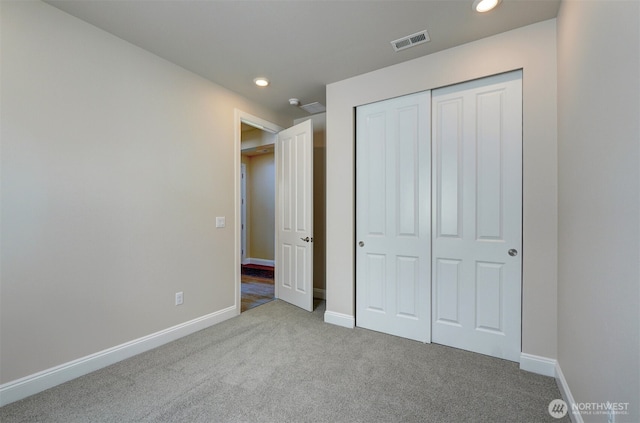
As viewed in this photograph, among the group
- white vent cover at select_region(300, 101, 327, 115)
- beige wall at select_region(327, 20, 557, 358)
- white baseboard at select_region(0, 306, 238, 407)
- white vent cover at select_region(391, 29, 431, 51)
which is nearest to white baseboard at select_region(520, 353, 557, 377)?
beige wall at select_region(327, 20, 557, 358)

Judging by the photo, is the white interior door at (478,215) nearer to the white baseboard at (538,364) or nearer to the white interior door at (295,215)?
the white baseboard at (538,364)

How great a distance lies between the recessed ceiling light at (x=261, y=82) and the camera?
9.74 feet

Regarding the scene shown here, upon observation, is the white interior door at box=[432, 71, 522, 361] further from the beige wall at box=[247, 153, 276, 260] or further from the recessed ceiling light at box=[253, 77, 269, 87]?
the beige wall at box=[247, 153, 276, 260]

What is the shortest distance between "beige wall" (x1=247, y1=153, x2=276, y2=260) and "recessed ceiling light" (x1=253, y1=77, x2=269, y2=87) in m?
3.34

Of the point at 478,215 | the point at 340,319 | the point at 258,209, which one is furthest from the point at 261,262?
the point at 478,215

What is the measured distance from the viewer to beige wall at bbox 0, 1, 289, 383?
1.78 m

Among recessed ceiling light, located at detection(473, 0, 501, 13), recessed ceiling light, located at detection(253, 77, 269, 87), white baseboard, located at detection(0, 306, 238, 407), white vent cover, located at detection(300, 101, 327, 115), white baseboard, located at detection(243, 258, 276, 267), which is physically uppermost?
white vent cover, located at detection(300, 101, 327, 115)

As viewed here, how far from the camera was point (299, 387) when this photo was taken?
1.90m

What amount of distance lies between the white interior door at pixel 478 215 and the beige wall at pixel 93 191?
235cm

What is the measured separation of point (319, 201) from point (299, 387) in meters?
2.55

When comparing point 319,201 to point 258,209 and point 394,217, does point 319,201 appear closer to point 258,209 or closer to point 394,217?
point 394,217

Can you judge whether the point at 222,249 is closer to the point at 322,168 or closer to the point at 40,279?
the point at 40,279

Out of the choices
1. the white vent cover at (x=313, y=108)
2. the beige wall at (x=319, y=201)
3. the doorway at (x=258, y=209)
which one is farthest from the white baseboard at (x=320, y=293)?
the white vent cover at (x=313, y=108)

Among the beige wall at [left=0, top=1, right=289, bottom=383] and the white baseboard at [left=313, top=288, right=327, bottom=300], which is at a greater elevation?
the beige wall at [left=0, top=1, right=289, bottom=383]
